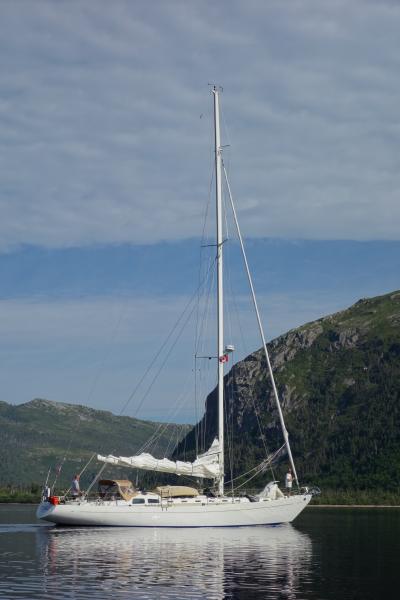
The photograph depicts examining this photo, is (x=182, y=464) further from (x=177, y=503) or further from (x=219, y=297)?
(x=219, y=297)

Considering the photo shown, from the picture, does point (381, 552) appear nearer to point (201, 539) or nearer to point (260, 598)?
point (201, 539)

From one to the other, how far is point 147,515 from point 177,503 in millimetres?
2611

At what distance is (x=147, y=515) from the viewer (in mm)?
70000

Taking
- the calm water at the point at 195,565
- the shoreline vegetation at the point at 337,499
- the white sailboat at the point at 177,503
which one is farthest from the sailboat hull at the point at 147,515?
the shoreline vegetation at the point at 337,499

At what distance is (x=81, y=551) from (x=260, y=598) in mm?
19733

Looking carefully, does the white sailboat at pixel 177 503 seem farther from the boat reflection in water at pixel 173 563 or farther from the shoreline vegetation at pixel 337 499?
the shoreline vegetation at pixel 337 499

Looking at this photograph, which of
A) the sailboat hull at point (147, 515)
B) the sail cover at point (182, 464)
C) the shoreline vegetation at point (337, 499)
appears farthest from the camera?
the shoreline vegetation at point (337, 499)

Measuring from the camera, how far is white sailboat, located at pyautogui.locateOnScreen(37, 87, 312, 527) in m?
70.3

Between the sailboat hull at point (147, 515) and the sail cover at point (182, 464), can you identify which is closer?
the sailboat hull at point (147, 515)

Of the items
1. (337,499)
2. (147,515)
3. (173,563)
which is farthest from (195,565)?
(337,499)

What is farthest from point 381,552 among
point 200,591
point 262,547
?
point 200,591

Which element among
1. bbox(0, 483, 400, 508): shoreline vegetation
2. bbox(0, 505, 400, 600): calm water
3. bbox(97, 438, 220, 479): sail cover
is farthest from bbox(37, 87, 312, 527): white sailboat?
bbox(0, 483, 400, 508): shoreline vegetation

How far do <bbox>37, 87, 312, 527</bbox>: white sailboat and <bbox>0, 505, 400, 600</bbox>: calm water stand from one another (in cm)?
→ 135

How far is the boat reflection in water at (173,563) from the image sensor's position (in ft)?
124
